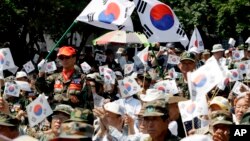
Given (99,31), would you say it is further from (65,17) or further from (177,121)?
(177,121)

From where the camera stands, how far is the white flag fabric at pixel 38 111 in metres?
7.72

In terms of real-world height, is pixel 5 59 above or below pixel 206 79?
above

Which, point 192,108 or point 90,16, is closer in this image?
point 192,108

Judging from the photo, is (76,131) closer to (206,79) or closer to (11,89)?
(206,79)

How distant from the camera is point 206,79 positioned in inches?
250

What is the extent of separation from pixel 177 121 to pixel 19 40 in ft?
43.6

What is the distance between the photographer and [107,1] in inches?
403

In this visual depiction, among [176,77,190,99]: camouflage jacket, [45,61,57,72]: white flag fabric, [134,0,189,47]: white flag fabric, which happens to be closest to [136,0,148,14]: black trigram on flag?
[134,0,189,47]: white flag fabric

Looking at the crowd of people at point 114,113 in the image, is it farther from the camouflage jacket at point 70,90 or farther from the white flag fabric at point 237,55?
the white flag fabric at point 237,55

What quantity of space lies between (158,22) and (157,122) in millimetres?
4489

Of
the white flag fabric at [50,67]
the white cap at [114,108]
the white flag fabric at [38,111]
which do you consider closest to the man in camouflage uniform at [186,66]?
the white flag fabric at [38,111]

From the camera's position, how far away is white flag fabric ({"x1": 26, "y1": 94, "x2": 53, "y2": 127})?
25.3 ft

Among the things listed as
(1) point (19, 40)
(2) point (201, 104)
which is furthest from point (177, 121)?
(1) point (19, 40)

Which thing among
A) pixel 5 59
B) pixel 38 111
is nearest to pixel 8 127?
pixel 38 111
